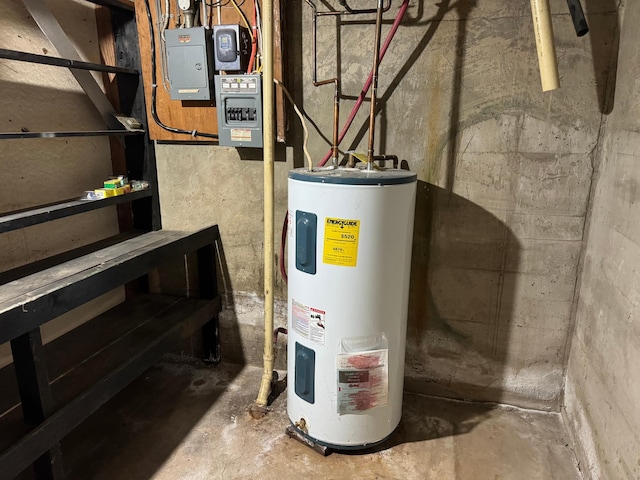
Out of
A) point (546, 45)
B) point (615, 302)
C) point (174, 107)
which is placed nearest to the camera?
point (546, 45)

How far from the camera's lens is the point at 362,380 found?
61.4 inches

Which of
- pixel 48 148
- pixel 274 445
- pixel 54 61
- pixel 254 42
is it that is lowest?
pixel 274 445

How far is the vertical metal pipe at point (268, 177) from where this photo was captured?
160cm

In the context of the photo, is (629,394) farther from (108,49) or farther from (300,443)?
(108,49)

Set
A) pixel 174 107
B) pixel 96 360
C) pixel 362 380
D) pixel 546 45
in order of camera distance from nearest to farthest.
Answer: pixel 546 45
pixel 362 380
pixel 96 360
pixel 174 107

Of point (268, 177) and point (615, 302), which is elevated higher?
point (268, 177)

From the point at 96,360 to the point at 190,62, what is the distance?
127cm

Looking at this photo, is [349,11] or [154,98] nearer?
[349,11]

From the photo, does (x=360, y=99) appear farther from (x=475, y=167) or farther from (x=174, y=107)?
(x=174, y=107)

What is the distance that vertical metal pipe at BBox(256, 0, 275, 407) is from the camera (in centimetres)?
160

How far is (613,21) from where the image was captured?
1521 millimetres

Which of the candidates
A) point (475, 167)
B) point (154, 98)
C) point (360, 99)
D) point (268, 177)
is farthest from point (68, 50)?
point (475, 167)

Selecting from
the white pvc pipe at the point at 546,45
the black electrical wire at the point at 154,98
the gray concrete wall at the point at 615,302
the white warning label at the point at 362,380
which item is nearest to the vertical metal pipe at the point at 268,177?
the black electrical wire at the point at 154,98

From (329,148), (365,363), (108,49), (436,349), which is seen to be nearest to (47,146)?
(108,49)
